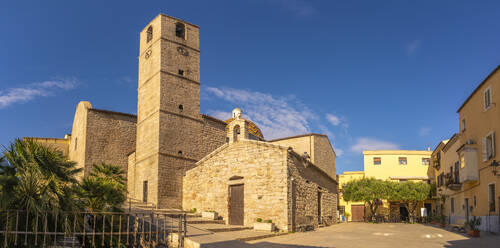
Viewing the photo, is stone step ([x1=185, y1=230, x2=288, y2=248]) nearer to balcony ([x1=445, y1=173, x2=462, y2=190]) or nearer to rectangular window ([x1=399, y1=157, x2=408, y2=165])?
balcony ([x1=445, y1=173, x2=462, y2=190])

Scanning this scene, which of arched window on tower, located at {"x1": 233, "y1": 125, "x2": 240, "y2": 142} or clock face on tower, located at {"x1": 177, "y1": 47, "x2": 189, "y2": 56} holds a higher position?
clock face on tower, located at {"x1": 177, "y1": 47, "x2": 189, "y2": 56}

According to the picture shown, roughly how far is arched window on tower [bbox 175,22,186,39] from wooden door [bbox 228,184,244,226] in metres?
11.9

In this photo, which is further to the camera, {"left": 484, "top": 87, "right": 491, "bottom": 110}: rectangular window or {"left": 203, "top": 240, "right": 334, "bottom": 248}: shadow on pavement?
{"left": 484, "top": 87, "right": 491, "bottom": 110}: rectangular window

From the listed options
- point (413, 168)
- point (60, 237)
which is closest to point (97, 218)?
point (60, 237)

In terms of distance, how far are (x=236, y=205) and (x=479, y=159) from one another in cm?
1330

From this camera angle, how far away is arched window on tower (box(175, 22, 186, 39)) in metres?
27.8

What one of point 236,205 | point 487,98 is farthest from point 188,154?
point 487,98

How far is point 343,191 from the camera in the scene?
3816cm

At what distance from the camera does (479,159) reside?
2161 centimetres

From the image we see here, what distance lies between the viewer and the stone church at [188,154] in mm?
20438

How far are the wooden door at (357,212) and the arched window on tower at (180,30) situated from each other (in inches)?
1018

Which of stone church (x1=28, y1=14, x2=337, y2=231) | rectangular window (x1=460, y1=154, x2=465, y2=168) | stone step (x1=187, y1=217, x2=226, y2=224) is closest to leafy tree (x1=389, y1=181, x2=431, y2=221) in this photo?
stone church (x1=28, y1=14, x2=337, y2=231)

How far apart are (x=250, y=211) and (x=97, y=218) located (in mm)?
8813

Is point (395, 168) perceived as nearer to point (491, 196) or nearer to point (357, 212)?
A: point (357, 212)
